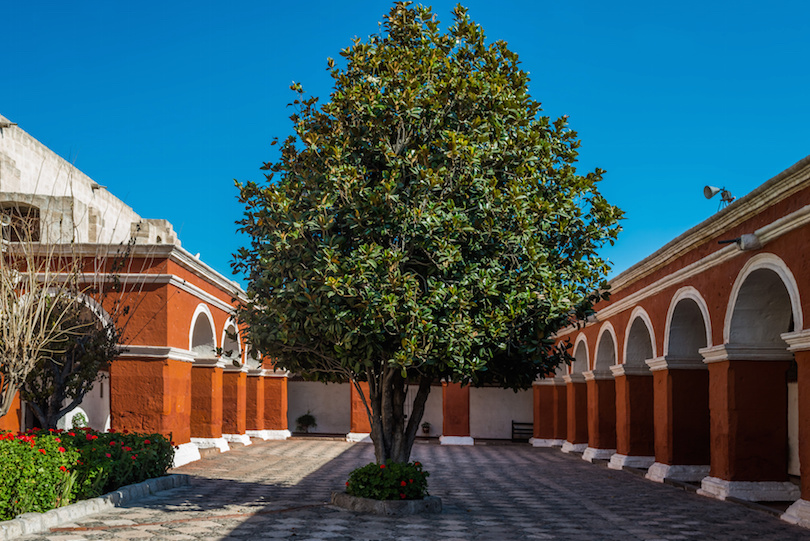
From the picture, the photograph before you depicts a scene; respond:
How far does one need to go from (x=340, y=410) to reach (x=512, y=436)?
624 cm

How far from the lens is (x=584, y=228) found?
35.1ft

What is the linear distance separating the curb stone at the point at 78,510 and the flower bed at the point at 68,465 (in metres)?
0.14

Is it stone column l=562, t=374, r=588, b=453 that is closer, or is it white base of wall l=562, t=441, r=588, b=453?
white base of wall l=562, t=441, r=588, b=453

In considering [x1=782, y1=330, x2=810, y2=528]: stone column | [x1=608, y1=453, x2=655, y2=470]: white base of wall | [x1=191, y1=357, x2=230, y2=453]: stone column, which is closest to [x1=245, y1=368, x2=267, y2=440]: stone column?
[x1=191, y1=357, x2=230, y2=453]: stone column

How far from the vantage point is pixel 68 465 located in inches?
374

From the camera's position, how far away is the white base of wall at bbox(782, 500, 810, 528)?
9539 mm

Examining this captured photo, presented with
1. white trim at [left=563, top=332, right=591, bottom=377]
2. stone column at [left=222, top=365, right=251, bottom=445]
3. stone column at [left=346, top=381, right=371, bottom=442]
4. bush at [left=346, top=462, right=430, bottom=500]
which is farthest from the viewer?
stone column at [left=346, top=381, right=371, bottom=442]

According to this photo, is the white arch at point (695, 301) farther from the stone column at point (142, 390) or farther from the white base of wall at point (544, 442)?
the white base of wall at point (544, 442)

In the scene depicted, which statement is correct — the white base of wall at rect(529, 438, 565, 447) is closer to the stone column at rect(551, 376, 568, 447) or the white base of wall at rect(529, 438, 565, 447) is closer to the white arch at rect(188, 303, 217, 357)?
the stone column at rect(551, 376, 568, 447)

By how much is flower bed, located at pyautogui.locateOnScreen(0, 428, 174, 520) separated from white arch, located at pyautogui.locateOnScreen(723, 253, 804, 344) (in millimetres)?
8543

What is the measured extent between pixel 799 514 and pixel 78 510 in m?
8.22

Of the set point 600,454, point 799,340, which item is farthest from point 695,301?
point 600,454

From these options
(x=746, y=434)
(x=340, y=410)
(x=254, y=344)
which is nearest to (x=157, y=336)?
(x=254, y=344)

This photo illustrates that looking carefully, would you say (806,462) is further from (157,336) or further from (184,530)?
(157,336)
